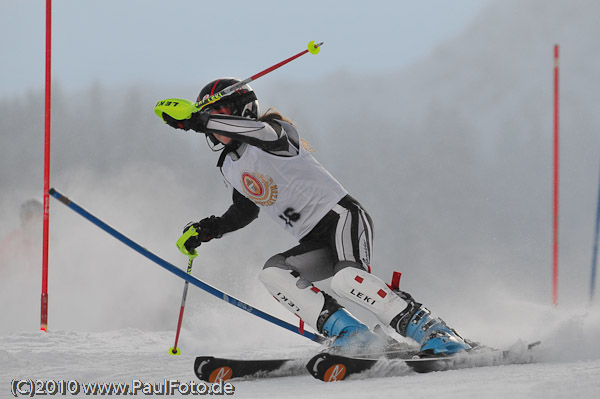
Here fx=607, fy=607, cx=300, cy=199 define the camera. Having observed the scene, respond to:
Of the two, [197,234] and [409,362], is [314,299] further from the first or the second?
[197,234]

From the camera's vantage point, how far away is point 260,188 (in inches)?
106

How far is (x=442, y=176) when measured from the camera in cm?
1258

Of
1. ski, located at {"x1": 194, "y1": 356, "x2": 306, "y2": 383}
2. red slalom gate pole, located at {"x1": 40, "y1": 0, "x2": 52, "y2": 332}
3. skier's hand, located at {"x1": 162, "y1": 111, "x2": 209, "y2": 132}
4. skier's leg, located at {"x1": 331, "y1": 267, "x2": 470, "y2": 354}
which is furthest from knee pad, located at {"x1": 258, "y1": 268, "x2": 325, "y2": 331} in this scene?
red slalom gate pole, located at {"x1": 40, "y1": 0, "x2": 52, "y2": 332}

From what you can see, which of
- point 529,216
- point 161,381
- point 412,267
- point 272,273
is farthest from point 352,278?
point 529,216

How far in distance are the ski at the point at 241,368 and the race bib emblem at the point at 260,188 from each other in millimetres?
751

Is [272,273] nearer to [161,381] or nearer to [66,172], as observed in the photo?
[161,381]

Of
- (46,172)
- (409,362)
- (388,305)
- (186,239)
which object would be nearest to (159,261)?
(186,239)

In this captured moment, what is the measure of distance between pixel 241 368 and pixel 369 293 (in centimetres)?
59

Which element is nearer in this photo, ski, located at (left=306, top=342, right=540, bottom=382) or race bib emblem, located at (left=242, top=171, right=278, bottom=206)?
ski, located at (left=306, top=342, right=540, bottom=382)

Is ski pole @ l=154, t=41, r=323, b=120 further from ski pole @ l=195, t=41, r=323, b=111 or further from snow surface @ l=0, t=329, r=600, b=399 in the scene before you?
snow surface @ l=0, t=329, r=600, b=399

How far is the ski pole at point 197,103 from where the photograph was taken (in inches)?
93.4

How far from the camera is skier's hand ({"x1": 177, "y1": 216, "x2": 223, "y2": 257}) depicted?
2867 mm

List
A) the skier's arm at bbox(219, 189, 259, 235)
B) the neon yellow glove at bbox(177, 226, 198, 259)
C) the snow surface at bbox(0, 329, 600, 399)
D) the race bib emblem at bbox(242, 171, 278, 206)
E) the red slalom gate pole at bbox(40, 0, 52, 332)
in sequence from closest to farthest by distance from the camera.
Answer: the snow surface at bbox(0, 329, 600, 399)
the race bib emblem at bbox(242, 171, 278, 206)
the neon yellow glove at bbox(177, 226, 198, 259)
the skier's arm at bbox(219, 189, 259, 235)
the red slalom gate pole at bbox(40, 0, 52, 332)

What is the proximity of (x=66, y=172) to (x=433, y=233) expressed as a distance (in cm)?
680
